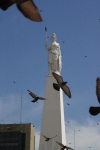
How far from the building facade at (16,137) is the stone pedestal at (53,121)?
6659 centimetres

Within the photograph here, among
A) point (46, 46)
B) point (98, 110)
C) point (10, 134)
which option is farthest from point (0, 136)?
point (98, 110)

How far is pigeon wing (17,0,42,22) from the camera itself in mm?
1730

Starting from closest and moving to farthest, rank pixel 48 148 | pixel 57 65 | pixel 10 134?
1. pixel 48 148
2. pixel 57 65
3. pixel 10 134

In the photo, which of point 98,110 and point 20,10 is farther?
point 98,110

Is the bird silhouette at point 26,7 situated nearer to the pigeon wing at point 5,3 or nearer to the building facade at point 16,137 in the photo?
the pigeon wing at point 5,3

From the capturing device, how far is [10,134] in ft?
321

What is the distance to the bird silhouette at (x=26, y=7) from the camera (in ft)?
5.52

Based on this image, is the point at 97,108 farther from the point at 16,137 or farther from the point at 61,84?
the point at 16,137

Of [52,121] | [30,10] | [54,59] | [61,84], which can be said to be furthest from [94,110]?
[54,59]

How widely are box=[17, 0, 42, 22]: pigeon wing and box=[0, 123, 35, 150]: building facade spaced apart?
318ft

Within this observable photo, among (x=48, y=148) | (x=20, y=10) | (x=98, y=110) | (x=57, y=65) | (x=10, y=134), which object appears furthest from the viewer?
(x=10, y=134)

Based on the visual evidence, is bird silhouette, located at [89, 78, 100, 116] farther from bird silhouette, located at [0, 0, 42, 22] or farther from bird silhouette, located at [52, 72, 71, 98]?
bird silhouette, located at [52, 72, 71, 98]

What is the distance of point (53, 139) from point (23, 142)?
6919 centimetres

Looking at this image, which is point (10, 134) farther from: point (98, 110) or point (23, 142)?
point (98, 110)
